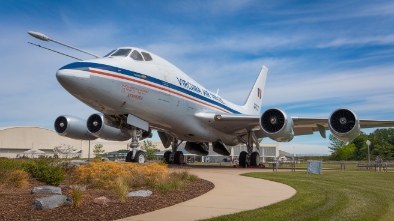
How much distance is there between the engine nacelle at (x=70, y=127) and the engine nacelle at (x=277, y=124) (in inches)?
424

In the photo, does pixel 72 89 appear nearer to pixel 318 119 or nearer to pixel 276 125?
pixel 276 125

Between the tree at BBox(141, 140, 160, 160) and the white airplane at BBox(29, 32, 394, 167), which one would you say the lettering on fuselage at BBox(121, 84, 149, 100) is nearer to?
the white airplane at BBox(29, 32, 394, 167)

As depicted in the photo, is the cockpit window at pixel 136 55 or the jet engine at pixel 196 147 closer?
the cockpit window at pixel 136 55

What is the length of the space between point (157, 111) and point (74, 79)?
4814 mm

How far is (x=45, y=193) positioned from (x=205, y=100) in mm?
14230

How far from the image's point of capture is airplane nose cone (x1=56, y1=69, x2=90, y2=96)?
14.2 m

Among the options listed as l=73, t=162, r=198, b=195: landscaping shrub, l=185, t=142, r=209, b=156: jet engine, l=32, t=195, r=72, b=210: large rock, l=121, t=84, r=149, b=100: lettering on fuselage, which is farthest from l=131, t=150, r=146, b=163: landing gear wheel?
l=185, t=142, r=209, b=156: jet engine

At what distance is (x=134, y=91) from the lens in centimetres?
1638

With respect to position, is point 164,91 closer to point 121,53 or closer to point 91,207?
point 121,53

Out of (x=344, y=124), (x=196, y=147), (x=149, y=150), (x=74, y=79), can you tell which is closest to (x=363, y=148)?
(x=149, y=150)

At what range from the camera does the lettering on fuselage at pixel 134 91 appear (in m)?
15.9

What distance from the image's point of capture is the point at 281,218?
6559mm

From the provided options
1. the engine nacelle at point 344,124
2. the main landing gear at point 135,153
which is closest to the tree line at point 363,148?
the engine nacelle at point 344,124

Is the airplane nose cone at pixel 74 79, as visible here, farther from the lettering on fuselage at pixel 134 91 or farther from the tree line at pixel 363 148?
the tree line at pixel 363 148
